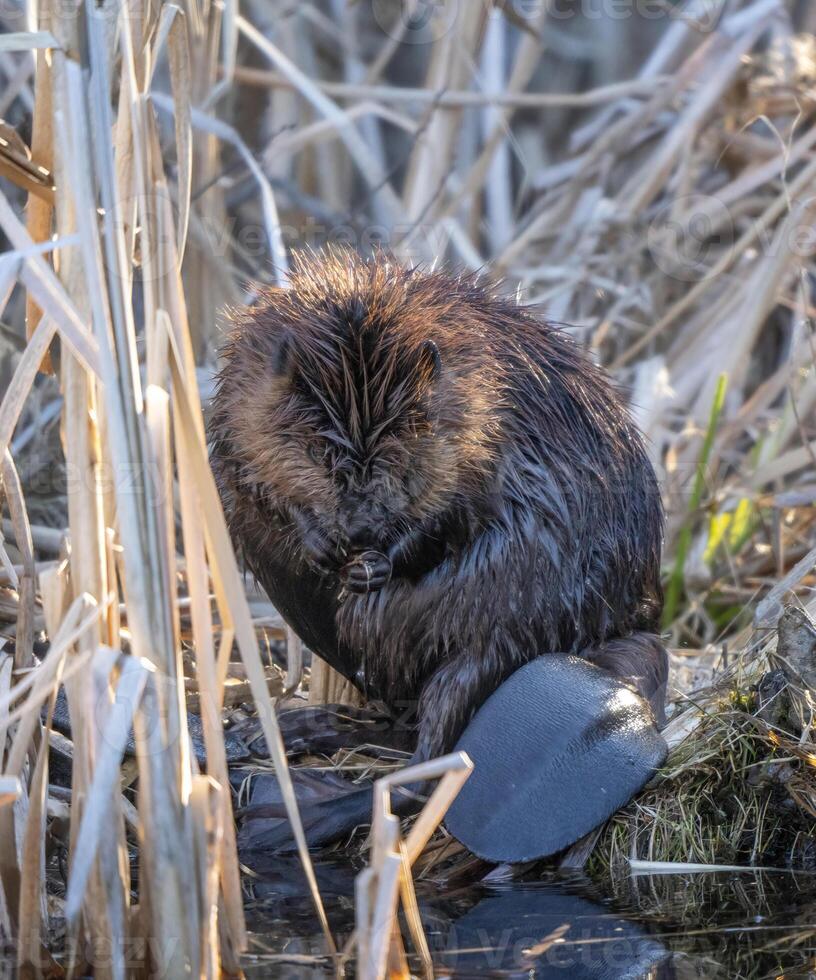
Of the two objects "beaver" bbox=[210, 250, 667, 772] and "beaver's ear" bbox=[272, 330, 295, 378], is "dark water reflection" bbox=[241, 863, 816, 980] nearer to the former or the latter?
"beaver" bbox=[210, 250, 667, 772]

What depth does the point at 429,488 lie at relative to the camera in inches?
97.4

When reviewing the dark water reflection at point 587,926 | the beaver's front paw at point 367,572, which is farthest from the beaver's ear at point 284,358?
the dark water reflection at point 587,926

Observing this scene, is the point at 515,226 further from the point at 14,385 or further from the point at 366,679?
the point at 14,385

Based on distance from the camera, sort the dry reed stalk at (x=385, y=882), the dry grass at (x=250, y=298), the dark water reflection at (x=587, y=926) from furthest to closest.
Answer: the dark water reflection at (x=587, y=926)
the dry grass at (x=250, y=298)
the dry reed stalk at (x=385, y=882)

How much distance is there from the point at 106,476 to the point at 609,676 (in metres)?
1.04

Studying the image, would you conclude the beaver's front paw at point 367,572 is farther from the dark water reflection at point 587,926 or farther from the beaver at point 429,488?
the dark water reflection at point 587,926

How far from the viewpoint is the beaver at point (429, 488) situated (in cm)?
245

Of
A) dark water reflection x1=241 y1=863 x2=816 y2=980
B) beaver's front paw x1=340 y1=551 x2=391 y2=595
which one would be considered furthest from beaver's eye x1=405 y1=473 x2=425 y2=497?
dark water reflection x1=241 y1=863 x2=816 y2=980

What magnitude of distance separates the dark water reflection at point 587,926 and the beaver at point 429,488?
1.14ft

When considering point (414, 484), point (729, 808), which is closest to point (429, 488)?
point (414, 484)

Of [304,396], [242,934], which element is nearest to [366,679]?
[304,396]

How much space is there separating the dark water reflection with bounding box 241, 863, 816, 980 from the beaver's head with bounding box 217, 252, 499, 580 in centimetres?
61

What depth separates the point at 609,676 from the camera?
2.48m

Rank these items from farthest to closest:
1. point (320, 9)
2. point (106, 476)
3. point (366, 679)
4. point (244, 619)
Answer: point (320, 9) → point (366, 679) → point (106, 476) → point (244, 619)
